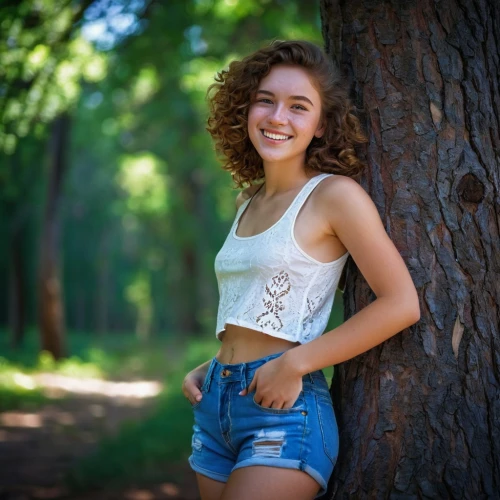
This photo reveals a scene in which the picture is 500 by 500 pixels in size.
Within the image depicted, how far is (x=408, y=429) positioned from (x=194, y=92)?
40.3 ft

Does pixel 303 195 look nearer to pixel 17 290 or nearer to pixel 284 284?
pixel 284 284

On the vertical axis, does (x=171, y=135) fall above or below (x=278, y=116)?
above

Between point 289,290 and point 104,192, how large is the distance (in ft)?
91.8

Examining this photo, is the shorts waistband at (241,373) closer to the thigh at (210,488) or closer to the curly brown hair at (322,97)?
the thigh at (210,488)

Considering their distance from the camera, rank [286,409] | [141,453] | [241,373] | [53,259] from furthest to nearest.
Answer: [53,259] < [141,453] < [241,373] < [286,409]

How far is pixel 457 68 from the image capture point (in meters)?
2.39

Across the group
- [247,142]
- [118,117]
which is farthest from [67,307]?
[247,142]

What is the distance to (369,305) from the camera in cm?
212

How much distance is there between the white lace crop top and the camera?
2225mm

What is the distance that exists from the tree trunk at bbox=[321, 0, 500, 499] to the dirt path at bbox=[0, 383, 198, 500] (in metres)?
3.46

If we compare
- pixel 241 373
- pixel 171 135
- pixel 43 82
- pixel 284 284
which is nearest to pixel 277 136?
pixel 284 284

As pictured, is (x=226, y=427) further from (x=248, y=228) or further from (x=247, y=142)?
(x=247, y=142)

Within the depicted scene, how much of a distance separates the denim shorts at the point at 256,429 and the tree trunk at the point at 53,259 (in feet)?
40.6

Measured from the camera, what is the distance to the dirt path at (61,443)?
215 inches
